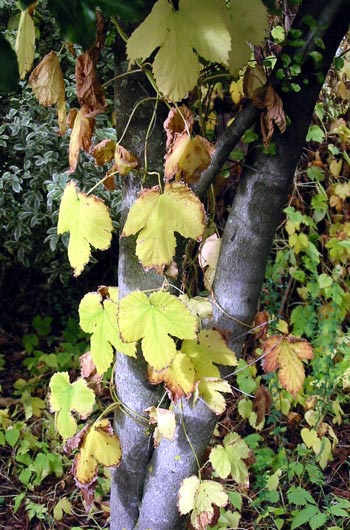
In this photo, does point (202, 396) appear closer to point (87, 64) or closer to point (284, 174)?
point (284, 174)

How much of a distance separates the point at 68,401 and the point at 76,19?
0.92 m

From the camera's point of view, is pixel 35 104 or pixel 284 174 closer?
pixel 284 174

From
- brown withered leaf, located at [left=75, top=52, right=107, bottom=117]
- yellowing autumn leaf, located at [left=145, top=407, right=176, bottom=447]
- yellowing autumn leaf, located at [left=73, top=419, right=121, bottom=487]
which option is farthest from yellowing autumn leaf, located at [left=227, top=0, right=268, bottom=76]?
yellowing autumn leaf, located at [left=73, top=419, right=121, bottom=487]

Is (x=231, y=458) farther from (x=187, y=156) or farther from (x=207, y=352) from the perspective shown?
(x=187, y=156)

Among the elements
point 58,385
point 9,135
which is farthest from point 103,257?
point 58,385

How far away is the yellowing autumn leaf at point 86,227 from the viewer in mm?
1161

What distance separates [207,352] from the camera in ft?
4.21

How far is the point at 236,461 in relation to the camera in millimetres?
1481

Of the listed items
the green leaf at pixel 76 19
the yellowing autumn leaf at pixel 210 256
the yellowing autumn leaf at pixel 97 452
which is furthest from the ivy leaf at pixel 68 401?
the green leaf at pixel 76 19

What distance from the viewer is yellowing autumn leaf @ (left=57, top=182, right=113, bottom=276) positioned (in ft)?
3.81

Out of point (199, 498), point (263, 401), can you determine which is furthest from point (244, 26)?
point (263, 401)

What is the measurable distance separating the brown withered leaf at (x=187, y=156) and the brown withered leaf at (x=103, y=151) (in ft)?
0.56

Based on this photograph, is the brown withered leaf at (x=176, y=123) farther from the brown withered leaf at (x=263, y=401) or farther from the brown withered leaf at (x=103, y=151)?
the brown withered leaf at (x=263, y=401)

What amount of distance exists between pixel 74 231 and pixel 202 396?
0.46 m
